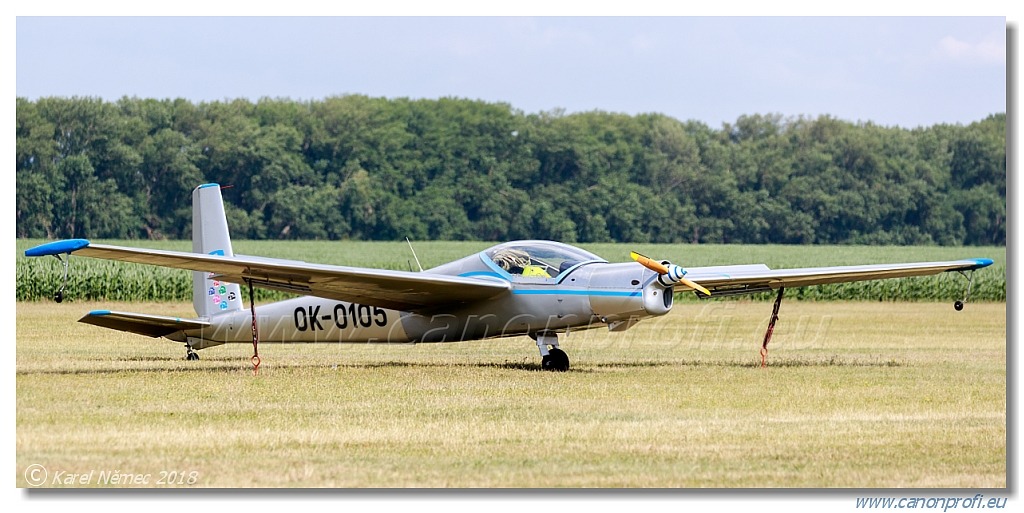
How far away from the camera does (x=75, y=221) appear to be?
54156mm

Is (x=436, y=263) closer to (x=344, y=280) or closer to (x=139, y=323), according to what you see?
(x=139, y=323)

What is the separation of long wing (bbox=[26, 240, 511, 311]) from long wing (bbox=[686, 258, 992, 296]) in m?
2.94

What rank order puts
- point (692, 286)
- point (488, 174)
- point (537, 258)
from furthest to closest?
point (488, 174)
point (537, 258)
point (692, 286)

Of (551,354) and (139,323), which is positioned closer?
(551,354)

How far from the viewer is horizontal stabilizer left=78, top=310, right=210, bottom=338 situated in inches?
635

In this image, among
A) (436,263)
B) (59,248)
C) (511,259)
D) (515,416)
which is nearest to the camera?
(515,416)

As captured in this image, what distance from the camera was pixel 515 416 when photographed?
1216 cm

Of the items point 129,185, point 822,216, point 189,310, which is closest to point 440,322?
point 189,310

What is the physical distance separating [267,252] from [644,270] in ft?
144

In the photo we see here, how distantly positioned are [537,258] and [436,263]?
3731 cm

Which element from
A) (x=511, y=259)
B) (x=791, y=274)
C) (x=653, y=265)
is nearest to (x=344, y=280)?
(x=511, y=259)

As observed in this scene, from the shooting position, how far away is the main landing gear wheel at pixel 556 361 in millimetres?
16688

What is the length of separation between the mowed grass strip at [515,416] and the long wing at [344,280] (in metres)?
0.97

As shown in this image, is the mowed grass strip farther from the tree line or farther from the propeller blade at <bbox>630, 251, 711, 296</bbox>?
the tree line
